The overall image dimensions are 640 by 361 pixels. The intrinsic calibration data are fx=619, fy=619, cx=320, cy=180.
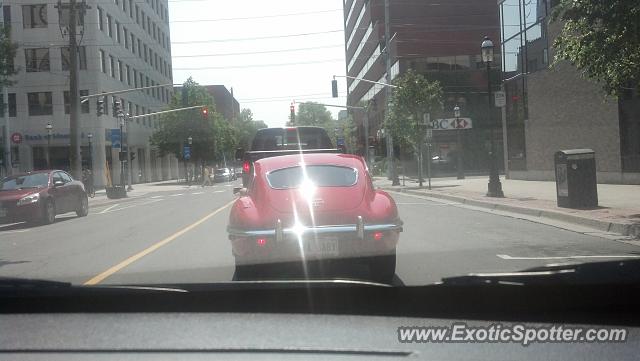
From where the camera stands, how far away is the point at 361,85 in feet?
277

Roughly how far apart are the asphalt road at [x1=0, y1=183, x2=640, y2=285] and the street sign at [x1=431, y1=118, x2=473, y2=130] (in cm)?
1468

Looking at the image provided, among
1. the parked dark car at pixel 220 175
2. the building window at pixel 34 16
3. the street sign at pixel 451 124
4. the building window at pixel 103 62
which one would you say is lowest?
the parked dark car at pixel 220 175

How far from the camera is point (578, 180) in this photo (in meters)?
14.7

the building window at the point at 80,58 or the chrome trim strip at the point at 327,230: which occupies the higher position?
the building window at the point at 80,58

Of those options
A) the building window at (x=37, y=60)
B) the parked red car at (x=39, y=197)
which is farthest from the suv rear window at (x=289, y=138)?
the building window at (x=37, y=60)

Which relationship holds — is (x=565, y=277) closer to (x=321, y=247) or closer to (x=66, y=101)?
(x=321, y=247)

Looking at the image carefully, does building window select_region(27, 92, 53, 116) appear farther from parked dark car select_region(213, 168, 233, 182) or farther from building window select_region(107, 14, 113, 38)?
parked dark car select_region(213, 168, 233, 182)

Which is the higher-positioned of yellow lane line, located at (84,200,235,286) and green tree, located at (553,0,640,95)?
green tree, located at (553,0,640,95)

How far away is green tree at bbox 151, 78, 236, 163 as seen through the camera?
62688 millimetres

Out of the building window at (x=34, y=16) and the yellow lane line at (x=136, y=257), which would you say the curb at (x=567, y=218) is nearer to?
the yellow lane line at (x=136, y=257)

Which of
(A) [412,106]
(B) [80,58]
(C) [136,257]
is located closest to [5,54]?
(A) [412,106]

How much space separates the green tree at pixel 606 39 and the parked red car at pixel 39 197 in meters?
14.1

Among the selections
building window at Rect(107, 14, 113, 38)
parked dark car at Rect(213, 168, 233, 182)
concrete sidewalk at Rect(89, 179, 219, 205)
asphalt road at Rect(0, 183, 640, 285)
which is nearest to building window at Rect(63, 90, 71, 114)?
building window at Rect(107, 14, 113, 38)

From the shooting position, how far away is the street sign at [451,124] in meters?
29.6
